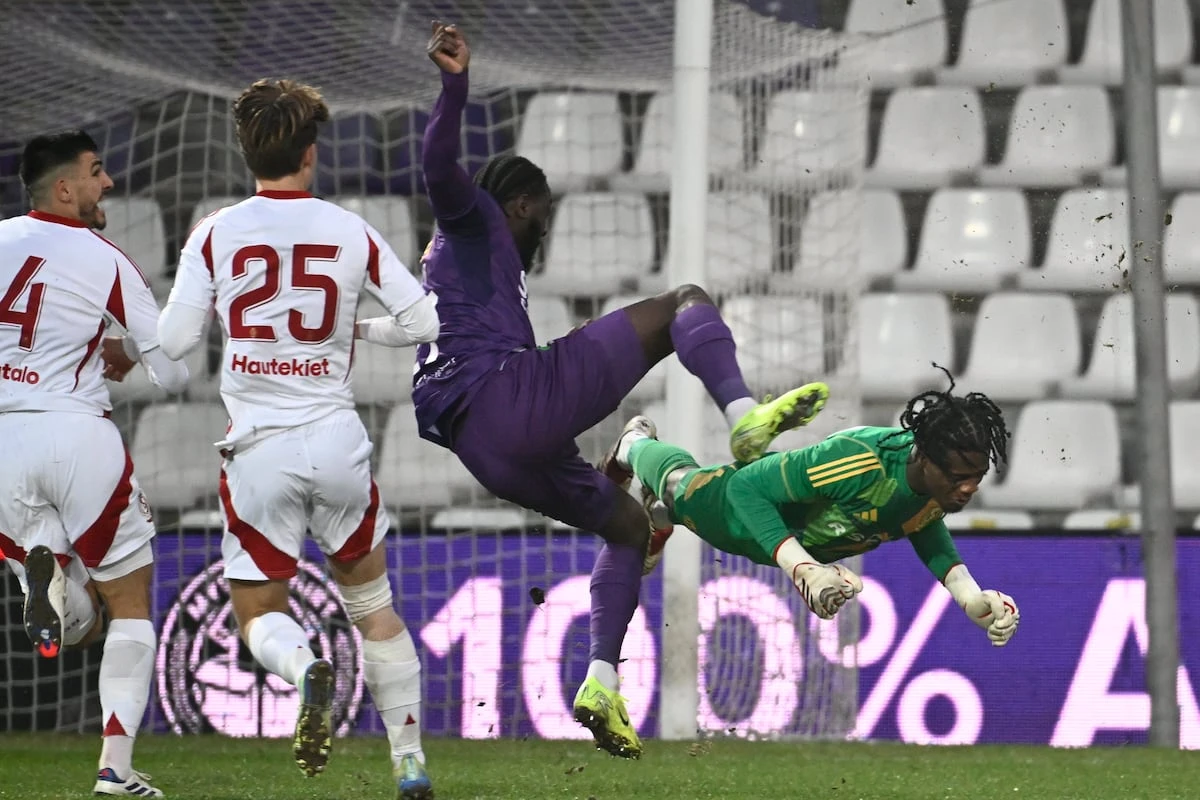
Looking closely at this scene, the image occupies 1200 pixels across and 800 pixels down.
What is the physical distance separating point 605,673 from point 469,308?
0.98 meters

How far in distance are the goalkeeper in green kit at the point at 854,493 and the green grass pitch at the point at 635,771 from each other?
28.0 inches

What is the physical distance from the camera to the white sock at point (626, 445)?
5.00 m

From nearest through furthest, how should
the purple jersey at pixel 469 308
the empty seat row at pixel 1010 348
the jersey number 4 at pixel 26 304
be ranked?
the purple jersey at pixel 469 308 < the jersey number 4 at pixel 26 304 < the empty seat row at pixel 1010 348

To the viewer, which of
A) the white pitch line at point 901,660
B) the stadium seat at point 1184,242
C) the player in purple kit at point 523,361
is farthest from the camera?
the stadium seat at point 1184,242

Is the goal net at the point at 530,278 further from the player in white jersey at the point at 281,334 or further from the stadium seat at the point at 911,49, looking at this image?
the player in white jersey at the point at 281,334

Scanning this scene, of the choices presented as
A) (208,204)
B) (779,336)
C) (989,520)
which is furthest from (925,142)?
(208,204)

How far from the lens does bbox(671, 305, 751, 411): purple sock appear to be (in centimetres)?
406

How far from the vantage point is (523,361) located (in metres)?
4.23

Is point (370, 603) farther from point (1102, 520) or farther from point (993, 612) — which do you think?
point (1102, 520)

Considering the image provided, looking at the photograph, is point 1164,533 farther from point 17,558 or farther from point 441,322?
point 17,558

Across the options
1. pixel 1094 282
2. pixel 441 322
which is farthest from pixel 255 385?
pixel 1094 282

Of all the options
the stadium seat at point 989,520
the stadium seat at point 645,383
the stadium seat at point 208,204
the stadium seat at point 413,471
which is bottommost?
the stadium seat at point 989,520

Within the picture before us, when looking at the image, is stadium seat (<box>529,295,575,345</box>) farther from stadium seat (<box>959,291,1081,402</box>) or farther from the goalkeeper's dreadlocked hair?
the goalkeeper's dreadlocked hair

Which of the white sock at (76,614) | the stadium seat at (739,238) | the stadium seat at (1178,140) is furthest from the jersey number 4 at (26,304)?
the stadium seat at (1178,140)
